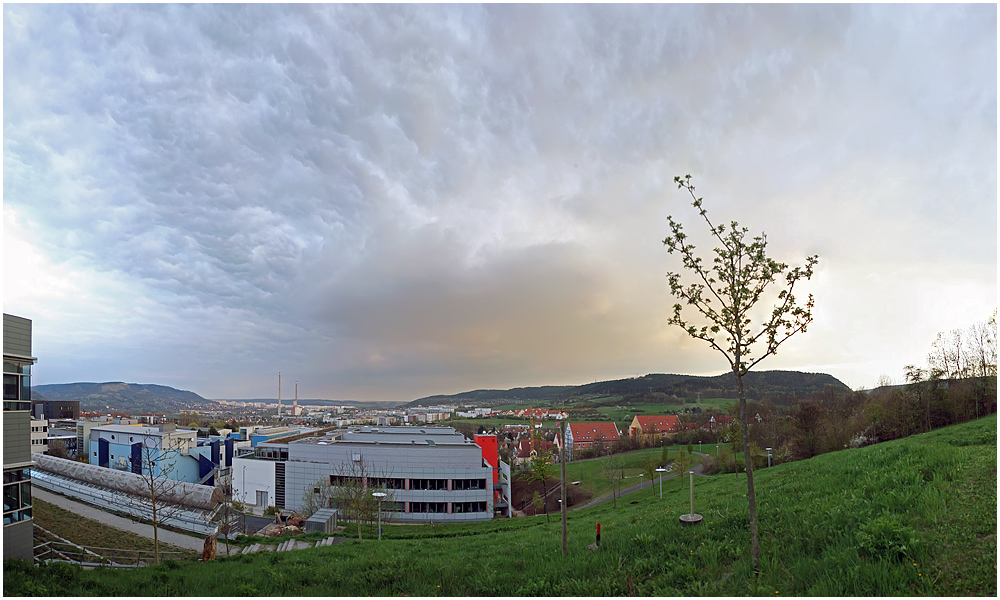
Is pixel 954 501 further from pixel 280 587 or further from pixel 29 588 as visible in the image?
pixel 29 588

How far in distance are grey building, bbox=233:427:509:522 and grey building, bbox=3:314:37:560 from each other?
76.7ft

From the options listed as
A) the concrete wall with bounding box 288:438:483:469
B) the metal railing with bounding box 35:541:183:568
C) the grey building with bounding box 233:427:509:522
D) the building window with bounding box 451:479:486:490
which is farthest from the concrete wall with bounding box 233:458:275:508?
the metal railing with bounding box 35:541:183:568

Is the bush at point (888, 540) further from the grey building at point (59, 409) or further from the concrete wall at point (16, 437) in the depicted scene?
the grey building at point (59, 409)

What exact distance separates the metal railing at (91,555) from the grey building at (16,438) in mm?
2462

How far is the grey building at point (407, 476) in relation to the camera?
3644 cm

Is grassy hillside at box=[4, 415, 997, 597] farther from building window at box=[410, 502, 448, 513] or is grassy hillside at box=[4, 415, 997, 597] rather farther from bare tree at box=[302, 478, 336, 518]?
building window at box=[410, 502, 448, 513]

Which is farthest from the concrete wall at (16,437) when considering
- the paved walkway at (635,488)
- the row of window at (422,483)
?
the paved walkway at (635,488)

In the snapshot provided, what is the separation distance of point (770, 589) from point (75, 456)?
271 feet

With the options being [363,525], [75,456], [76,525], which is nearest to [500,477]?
[363,525]

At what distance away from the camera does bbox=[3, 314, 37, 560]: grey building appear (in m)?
13.1

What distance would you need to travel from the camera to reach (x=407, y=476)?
36.9m

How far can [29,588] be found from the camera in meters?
9.28

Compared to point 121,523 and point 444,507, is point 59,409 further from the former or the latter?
point 444,507

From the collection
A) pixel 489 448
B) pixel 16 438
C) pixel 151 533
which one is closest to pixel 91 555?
pixel 16 438
